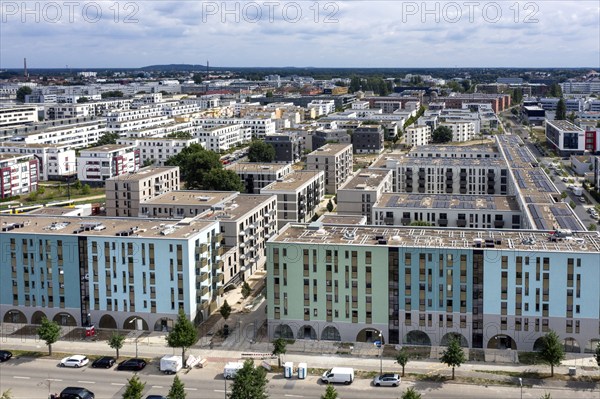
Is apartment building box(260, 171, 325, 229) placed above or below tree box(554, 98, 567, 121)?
below

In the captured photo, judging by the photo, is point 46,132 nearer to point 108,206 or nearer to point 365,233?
point 108,206

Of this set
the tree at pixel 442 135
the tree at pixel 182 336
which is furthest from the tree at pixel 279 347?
the tree at pixel 442 135

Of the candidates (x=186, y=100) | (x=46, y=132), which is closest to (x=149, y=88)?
(x=186, y=100)

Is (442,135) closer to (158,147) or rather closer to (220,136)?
(220,136)

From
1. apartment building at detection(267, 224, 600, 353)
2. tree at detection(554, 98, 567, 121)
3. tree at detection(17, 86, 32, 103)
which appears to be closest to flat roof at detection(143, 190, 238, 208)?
apartment building at detection(267, 224, 600, 353)

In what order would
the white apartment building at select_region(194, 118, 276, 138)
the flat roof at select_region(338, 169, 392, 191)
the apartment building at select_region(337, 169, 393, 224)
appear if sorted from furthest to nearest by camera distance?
the white apartment building at select_region(194, 118, 276, 138)
the flat roof at select_region(338, 169, 392, 191)
the apartment building at select_region(337, 169, 393, 224)

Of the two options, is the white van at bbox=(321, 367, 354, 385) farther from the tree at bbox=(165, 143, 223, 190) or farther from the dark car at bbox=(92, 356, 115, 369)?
the tree at bbox=(165, 143, 223, 190)

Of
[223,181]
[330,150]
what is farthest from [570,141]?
[223,181]
